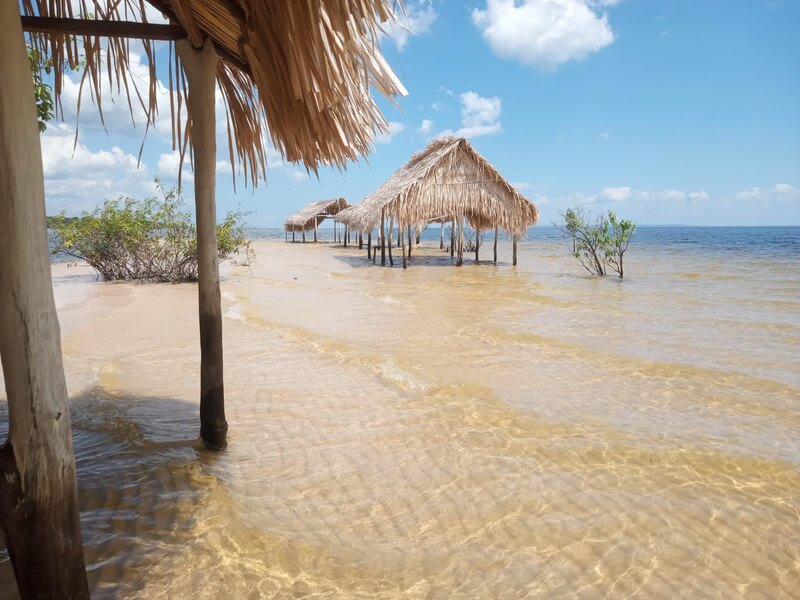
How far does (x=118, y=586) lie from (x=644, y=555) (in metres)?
2.29

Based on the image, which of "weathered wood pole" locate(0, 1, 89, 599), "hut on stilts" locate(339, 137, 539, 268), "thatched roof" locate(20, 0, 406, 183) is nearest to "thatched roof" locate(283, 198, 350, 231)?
"hut on stilts" locate(339, 137, 539, 268)

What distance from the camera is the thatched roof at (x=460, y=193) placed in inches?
658

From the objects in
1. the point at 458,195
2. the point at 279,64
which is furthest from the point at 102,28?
the point at 458,195

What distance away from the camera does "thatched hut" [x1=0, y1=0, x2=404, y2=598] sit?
4.93 ft

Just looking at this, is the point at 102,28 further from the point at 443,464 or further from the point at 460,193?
the point at 460,193

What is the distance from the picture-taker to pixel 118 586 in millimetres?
2137

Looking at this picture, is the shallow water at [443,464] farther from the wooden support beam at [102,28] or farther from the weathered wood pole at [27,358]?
the wooden support beam at [102,28]

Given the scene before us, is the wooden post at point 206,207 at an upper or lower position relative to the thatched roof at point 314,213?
lower

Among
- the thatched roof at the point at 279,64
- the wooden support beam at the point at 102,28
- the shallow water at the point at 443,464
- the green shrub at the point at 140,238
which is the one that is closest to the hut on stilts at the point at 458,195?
the green shrub at the point at 140,238

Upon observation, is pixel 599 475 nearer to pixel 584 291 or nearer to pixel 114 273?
pixel 584 291

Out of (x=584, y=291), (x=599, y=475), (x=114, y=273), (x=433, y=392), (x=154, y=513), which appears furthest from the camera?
(x=114, y=273)

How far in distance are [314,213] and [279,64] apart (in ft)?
113

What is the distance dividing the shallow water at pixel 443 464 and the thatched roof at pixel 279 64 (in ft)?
6.80

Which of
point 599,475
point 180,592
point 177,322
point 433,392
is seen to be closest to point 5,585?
point 180,592
